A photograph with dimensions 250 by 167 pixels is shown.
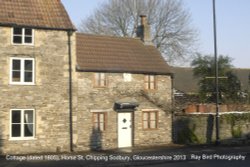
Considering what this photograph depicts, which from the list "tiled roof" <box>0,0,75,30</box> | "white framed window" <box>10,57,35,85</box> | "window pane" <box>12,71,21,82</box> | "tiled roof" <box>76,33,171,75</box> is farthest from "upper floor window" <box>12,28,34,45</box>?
"tiled roof" <box>76,33,171,75</box>

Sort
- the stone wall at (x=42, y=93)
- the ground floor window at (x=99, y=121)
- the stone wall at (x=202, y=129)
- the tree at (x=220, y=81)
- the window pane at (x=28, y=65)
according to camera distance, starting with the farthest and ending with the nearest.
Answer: the tree at (x=220, y=81) → the stone wall at (x=202, y=129) → the ground floor window at (x=99, y=121) → the window pane at (x=28, y=65) → the stone wall at (x=42, y=93)

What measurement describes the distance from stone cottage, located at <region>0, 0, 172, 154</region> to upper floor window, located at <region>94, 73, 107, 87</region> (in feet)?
0.19

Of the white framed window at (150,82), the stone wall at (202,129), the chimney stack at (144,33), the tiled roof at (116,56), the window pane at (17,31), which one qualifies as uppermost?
the chimney stack at (144,33)

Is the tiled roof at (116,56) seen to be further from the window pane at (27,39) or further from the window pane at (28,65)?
the window pane at (27,39)

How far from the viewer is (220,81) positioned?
1576 inches

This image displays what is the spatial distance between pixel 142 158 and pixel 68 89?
6684 millimetres

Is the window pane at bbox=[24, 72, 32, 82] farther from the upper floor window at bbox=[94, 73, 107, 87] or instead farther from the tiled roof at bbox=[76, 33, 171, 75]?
the upper floor window at bbox=[94, 73, 107, 87]

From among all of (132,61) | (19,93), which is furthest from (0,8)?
(132,61)

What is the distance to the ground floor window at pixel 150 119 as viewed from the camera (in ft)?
97.8

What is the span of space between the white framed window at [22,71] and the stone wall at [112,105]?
276 cm

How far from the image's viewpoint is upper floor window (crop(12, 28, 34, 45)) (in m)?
25.7

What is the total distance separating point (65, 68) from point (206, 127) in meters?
10.8

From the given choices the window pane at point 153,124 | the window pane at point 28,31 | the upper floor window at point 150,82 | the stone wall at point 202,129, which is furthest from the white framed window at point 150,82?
the window pane at point 28,31

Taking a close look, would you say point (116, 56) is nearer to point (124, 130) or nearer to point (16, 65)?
point (124, 130)
